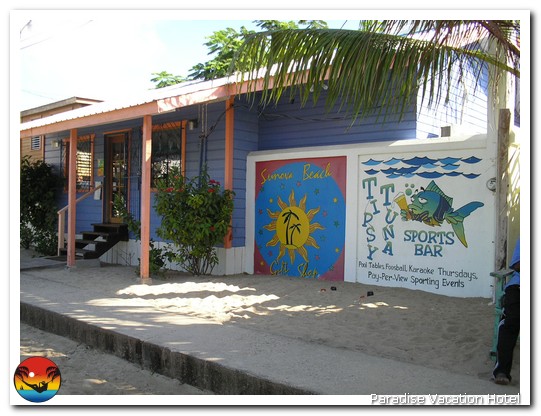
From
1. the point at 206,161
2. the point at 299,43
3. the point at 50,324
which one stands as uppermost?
the point at 299,43

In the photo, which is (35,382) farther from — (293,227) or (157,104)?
(293,227)

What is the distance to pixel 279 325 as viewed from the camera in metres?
5.92

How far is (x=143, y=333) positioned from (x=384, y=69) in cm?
369

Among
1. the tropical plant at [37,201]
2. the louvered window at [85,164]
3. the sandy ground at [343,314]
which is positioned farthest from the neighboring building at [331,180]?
the tropical plant at [37,201]

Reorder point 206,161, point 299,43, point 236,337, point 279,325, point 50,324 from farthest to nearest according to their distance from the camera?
point 206,161 → point 50,324 → point 279,325 → point 236,337 → point 299,43

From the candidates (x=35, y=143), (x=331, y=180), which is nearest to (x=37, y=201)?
(x=35, y=143)

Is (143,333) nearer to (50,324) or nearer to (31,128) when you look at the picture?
(50,324)

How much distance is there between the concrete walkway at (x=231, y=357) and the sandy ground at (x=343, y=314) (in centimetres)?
22

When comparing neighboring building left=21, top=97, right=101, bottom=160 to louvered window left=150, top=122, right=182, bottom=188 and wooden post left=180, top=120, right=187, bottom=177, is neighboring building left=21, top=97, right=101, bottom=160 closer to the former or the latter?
louvered window left=150, top=122, right=182, bottom=188

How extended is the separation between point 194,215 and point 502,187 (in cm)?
492

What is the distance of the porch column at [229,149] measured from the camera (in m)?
9.56

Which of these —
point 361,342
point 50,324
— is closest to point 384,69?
point 361,342

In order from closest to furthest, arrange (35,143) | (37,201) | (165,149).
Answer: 1. (165,149)
2. (37,201)
3. (35,143)

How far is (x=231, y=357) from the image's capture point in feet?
15.3
